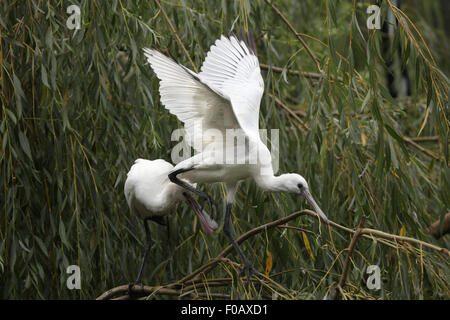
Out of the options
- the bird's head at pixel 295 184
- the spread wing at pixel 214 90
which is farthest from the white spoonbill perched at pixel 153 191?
the bird's head at pixel 295 184

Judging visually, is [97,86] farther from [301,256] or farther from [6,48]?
[301,256]

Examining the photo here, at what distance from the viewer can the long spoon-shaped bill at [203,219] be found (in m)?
2.32

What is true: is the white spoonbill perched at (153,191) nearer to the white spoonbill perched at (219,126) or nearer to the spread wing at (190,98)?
the white spoonbill perched at (219,126)

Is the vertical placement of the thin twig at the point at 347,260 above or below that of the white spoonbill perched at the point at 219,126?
below

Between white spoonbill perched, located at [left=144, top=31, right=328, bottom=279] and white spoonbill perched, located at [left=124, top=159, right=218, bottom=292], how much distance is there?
8 cm

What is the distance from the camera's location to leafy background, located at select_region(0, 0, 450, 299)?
2258 millimetres

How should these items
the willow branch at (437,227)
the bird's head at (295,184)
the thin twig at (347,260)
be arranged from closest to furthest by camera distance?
1. the thin twig at (347,260)
2. the bird's head at (295,184)
3. the willow branch at (437,227)

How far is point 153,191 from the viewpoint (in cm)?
245

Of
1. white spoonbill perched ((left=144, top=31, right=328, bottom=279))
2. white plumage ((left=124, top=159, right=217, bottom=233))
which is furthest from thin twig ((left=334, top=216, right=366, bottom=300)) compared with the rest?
white plumage ((left=124, top=159, right=217, bottom=233))

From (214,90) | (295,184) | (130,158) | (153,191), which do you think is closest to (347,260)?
(295,184)

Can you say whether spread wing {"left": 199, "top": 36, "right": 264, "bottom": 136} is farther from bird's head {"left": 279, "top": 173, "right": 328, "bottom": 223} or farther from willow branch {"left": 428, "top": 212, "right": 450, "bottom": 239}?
willow branch {"left": 428, "top": 212, "right": 450, "bottom": 239}

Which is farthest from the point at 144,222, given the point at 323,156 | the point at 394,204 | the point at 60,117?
the point at 394,204

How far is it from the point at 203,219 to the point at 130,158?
0.40m

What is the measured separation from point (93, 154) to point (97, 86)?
24 centimetres
